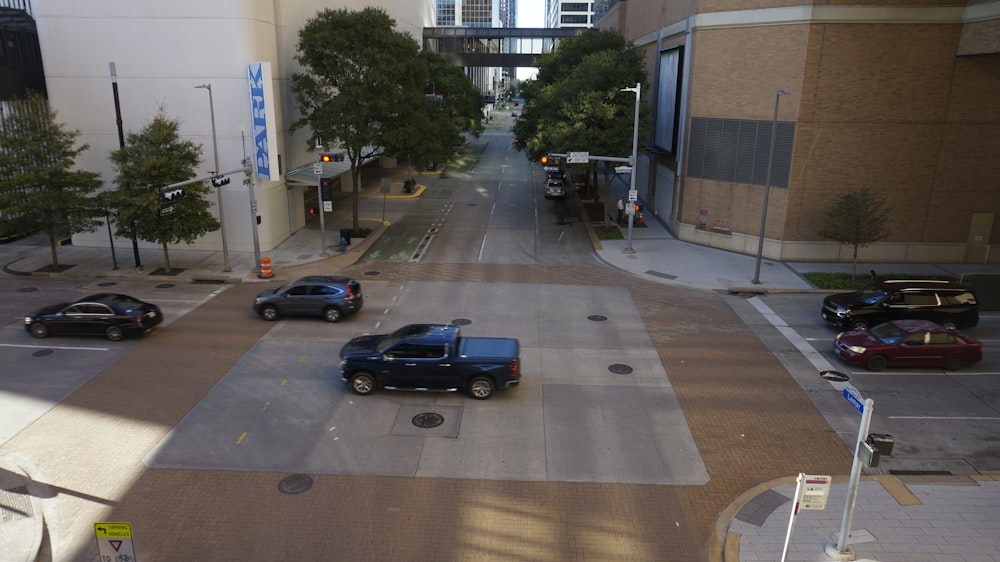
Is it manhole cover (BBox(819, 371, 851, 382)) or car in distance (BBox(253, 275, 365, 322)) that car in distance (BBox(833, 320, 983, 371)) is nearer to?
manhole cover (BBox(819, 371, 851, 382))

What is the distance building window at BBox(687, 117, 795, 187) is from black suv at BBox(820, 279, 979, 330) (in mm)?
9816

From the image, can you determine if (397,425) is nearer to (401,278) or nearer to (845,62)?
(401,278)

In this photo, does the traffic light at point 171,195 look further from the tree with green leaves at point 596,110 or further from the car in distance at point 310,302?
the tree with green leaves at point 596,110

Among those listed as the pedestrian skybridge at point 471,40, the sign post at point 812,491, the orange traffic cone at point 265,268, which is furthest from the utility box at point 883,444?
the pedestrian skybridge at point 471,40

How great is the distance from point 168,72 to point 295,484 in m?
25.8

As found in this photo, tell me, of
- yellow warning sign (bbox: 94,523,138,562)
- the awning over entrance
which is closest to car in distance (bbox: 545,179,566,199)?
the awning over entrance

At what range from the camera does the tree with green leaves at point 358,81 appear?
33.7 metres

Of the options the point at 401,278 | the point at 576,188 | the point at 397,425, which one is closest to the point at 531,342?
the point at 397,425

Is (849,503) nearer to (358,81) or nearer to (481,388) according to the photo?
(481,388)

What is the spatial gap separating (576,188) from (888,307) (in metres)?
31.1

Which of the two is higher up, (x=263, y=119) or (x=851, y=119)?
(x=851, y=119)

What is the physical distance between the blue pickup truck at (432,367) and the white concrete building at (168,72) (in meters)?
16.0

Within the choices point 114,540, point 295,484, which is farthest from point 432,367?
point 114,540

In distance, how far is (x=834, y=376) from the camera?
19.6m
